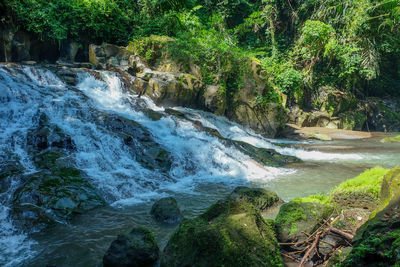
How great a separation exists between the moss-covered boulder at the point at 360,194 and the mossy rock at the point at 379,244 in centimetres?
157

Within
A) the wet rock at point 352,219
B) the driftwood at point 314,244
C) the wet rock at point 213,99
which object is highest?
the wet rock at point 213,99

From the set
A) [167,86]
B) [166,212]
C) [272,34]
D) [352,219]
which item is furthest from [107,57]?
[272,34]

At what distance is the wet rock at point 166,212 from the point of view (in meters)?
4.56

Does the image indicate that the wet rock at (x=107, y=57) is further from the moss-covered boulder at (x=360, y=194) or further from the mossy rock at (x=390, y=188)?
the mossy rock at (x=390, y=188)

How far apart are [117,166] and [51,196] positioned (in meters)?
2.20

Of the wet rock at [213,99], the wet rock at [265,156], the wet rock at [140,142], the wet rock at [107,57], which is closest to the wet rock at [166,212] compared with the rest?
the wet rock at [140,142]

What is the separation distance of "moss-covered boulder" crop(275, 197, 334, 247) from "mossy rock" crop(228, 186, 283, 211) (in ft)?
4.33

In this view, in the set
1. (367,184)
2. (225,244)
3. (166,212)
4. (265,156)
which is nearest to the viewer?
(225,244)

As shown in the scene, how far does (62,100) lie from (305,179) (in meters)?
8.62

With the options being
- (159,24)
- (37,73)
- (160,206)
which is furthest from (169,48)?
(160,206)

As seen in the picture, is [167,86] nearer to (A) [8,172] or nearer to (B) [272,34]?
(A) [8,172]

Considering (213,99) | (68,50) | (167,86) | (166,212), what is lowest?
(166,212)

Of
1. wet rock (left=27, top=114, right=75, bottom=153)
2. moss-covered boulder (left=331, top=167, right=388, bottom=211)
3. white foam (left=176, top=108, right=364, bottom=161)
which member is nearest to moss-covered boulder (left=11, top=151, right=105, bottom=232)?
wet rock (left=27, top=114, right=75, bottom=153)

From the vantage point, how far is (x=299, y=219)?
3.38 metres
